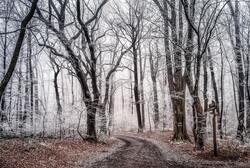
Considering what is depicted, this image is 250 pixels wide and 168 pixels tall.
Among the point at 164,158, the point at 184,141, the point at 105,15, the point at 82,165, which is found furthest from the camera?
the point at 105,15

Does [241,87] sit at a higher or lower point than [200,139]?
higher

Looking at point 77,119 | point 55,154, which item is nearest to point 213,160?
point 55,154

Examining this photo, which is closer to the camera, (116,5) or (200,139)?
(200,139)

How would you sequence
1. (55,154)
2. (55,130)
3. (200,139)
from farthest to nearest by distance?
(55,130) → (200,139) → (55,154)

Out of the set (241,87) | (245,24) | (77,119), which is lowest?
(77,119)

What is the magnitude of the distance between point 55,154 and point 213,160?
7.11 metres

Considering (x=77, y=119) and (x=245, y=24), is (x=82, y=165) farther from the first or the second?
(x=245, y=24)

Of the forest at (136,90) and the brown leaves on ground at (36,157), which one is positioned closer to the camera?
the brown leaves on ground at (36,157)

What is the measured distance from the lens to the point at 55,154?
1276cm

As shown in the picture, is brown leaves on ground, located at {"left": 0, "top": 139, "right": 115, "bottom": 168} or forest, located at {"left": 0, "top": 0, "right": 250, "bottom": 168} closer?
brown leaves on ground, located at {"left": 0, "top": 139, "right": 115, "bottom": 168}

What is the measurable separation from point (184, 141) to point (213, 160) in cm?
641

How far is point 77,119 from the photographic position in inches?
778

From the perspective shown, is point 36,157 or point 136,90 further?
point 136,90

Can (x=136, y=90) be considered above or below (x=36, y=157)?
above
